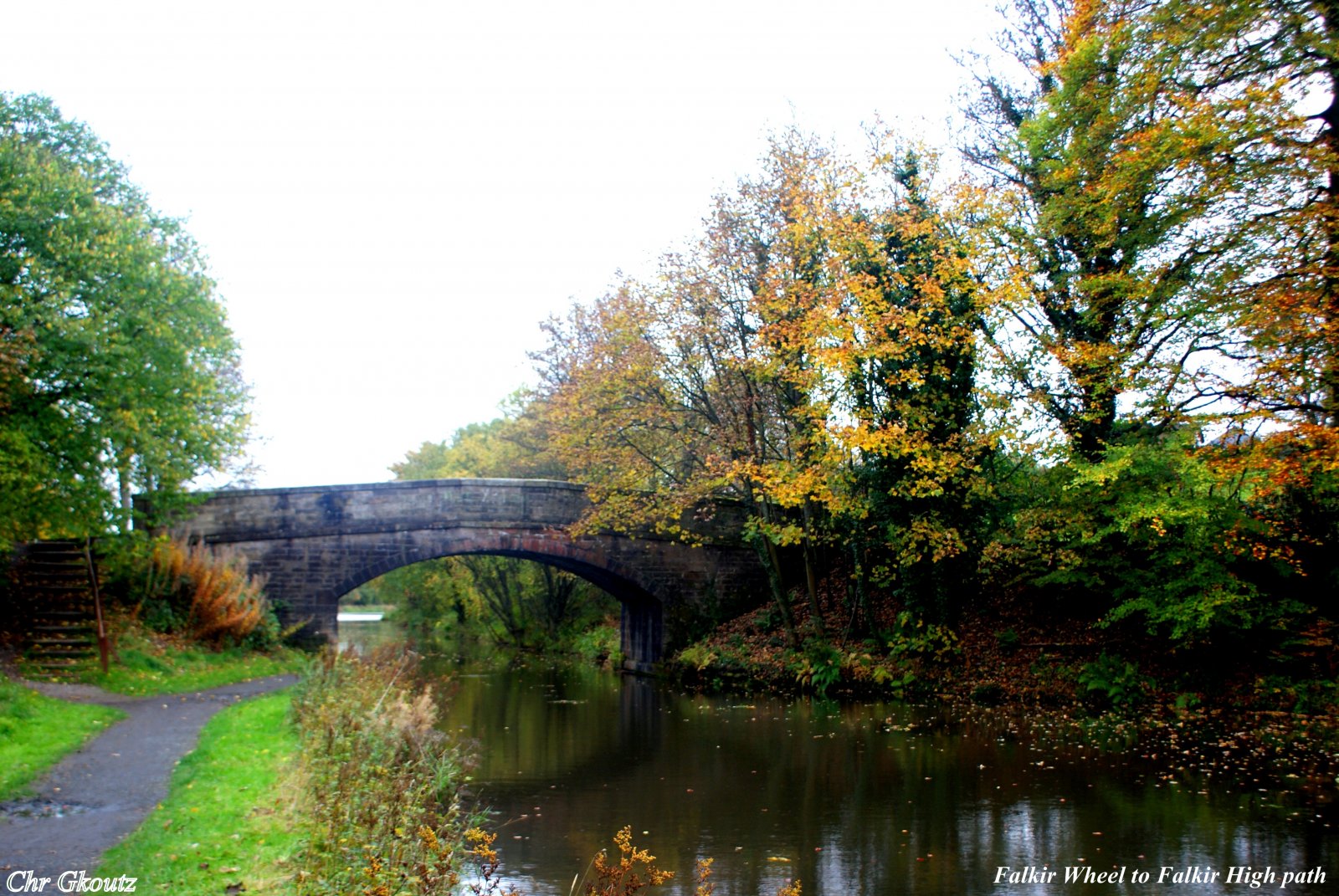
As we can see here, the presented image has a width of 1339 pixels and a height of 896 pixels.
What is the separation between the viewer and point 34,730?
9.08 m

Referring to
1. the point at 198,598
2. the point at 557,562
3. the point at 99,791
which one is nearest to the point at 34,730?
the point at 99,791

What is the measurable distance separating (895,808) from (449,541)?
11986 mm

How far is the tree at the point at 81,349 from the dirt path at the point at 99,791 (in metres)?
2.62

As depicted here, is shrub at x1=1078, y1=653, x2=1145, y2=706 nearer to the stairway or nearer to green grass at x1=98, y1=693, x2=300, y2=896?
green grass at x1=98, y1=693, x2=300, y2=896

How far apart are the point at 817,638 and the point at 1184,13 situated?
10410mm

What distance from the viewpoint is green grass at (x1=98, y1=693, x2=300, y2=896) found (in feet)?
17.4

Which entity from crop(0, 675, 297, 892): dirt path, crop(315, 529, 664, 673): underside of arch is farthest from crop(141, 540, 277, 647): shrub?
crop(0, 675, 297, 892): dirt path

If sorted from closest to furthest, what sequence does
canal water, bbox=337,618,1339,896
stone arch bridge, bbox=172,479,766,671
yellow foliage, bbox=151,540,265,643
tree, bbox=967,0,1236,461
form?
1. canal water, bbox=337,618,1339,896
2. tree, bbox=967,0,1236,461
3. yellow foliage, bbox=151,540,265,643
4. stone arch bridge, bbox=172,479,766,671

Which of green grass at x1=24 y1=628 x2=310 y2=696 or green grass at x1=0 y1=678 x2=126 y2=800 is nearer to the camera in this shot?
green grass at x1=0 y1=678 x2=126 y2=800

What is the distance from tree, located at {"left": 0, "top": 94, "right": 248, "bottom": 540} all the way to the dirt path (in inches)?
103

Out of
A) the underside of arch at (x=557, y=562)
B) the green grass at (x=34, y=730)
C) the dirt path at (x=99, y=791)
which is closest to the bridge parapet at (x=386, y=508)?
the underside of arch at (x=557, y=562)

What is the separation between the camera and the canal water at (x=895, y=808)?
6664 millimetres

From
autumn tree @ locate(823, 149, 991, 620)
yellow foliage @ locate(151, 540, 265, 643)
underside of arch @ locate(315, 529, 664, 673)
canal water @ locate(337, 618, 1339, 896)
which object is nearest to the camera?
canal water @ locate(337, 618, 1339, 896)

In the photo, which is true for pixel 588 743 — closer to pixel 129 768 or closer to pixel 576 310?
pixel 129 768
